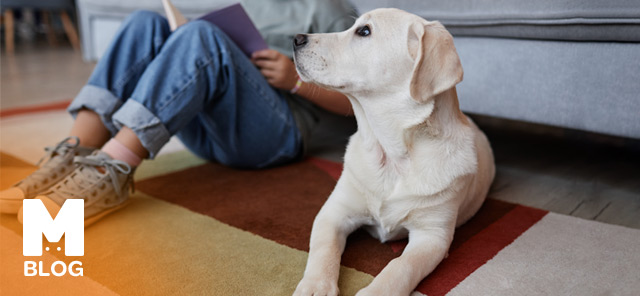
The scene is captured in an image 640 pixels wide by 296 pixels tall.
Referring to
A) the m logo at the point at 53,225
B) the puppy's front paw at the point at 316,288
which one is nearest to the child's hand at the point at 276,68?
the m logo at the point at 53,225

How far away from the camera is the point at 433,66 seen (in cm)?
89

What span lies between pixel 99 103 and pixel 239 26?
0.43 meters

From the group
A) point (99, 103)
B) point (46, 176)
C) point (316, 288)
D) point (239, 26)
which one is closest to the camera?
point (316, 288)

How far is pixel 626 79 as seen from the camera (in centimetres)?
130

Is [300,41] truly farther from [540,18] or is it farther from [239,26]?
[540,18]

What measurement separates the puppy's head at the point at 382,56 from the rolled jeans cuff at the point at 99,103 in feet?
2.02

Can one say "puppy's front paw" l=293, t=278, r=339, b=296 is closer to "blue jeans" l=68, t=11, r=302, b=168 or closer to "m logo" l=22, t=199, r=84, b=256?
"m logo" l=22, t=199, r=84, b=256

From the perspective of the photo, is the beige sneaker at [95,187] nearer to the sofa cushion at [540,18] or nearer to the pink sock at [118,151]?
the pink sock at [118,151]

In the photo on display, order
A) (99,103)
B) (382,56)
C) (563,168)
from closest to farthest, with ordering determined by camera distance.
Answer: (382,56) → (99,103) → (563,168)

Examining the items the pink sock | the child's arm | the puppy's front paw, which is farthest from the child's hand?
the puppy's front paw

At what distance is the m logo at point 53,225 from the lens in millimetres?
1057

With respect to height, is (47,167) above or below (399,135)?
below

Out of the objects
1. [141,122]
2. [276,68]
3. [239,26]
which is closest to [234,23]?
[239,26]

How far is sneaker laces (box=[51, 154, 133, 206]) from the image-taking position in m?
1.15
